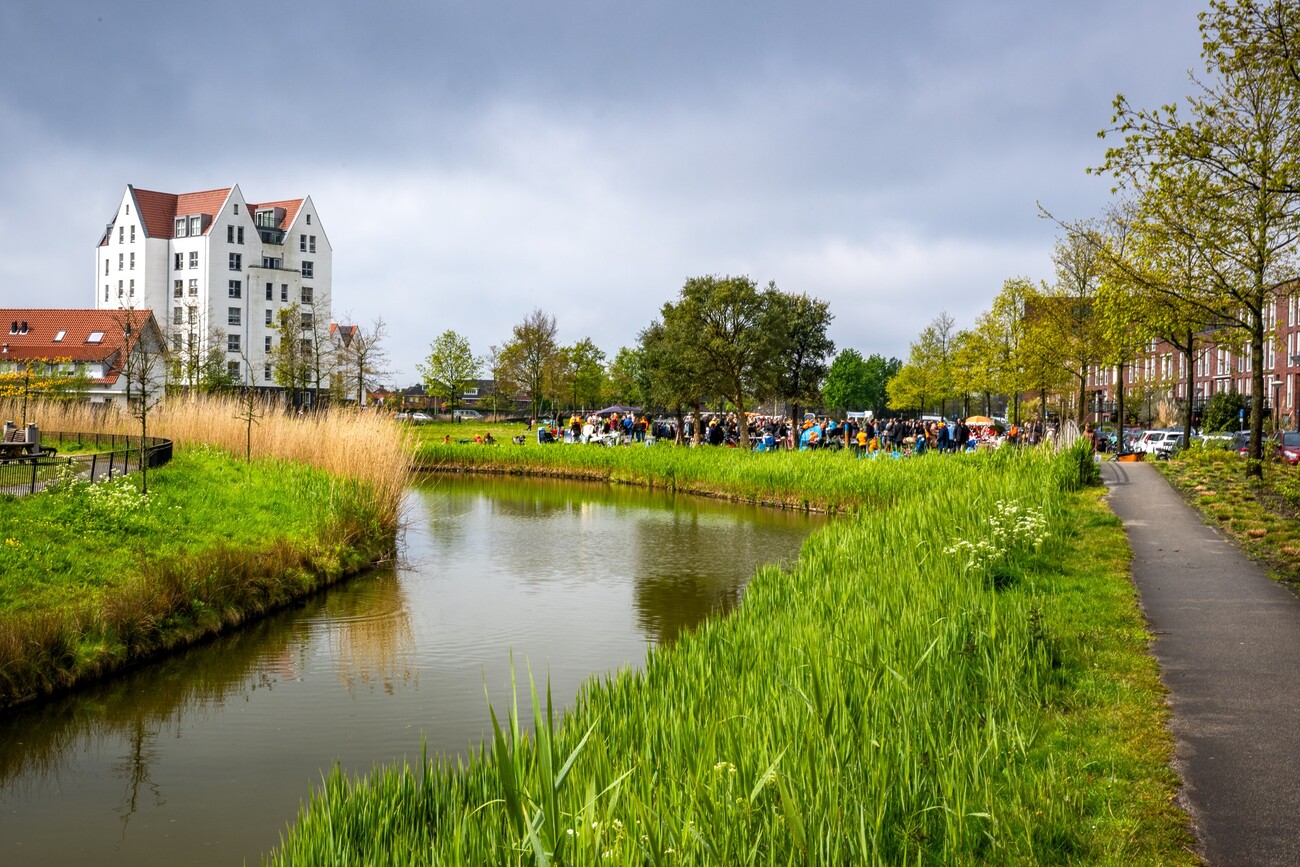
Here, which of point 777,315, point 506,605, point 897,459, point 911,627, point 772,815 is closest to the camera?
point 772,815

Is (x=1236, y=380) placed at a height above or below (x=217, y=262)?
below

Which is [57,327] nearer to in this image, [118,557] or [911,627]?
[118,557]

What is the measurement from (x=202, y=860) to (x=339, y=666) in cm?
486

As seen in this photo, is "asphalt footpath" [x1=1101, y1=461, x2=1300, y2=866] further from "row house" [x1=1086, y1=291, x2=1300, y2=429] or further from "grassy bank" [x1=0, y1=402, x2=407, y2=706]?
"row house" [x1=1086, y1=291, x2=1300, y2=429]

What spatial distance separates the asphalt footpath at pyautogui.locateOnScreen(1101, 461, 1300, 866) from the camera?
493 centimetres

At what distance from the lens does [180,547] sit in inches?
565

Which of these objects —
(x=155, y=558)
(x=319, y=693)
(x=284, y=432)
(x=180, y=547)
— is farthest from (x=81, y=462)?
(x=319, y=693)

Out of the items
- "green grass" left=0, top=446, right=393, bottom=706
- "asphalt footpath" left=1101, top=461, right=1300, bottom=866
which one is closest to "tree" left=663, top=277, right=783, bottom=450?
"green grass" left=0, top=446, right=393, bottom=706

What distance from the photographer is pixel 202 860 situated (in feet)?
22.2

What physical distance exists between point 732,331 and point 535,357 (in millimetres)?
26433

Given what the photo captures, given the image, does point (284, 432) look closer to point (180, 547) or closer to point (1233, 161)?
point (180, 547)

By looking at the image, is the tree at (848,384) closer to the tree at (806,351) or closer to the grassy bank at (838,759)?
the tree at (806,351)

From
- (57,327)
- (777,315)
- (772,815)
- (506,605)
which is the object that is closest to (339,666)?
(506,605)

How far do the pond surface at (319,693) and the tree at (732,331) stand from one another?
2573 centimetres
